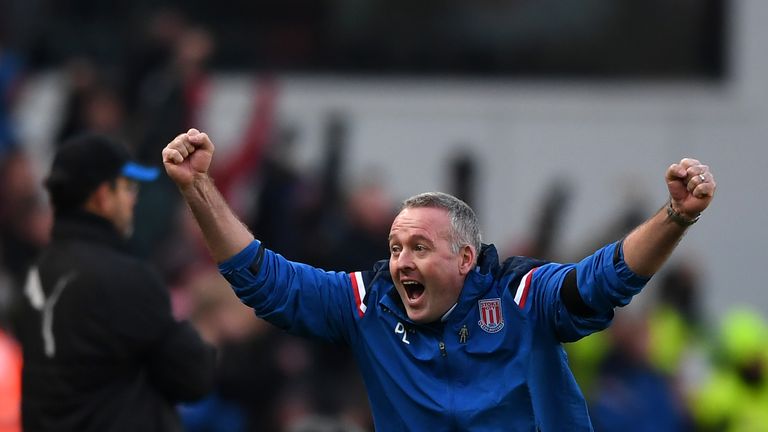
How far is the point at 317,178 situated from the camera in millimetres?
12531

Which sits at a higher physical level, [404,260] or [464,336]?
[404,260]

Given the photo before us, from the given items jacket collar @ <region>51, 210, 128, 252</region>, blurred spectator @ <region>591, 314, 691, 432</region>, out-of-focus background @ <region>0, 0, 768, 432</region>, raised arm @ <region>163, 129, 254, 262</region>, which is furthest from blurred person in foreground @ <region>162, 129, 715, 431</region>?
out-of-focus background @ <region>0, 0, 768, 432</region>

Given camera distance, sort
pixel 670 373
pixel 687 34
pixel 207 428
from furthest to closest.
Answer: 1. pixel 687 34
2. pixel 670 373
3. pixel 207 428

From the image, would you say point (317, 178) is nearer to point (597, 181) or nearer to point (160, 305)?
point (597, 181)

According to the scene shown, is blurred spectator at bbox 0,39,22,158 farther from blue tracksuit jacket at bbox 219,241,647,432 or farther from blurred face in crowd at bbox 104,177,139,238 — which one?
blue tracksuit jacket at bbox 219,241,647,432

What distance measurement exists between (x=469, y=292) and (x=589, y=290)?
0.45m

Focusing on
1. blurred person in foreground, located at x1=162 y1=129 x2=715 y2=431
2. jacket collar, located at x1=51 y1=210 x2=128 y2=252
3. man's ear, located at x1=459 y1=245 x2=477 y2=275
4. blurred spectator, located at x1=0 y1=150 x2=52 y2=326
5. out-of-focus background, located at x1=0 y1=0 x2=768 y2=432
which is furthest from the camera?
out-of-focus background, located at x1=0 y1=0 x2=768 y2=432

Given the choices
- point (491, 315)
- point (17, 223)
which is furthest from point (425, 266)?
point (17, 223)

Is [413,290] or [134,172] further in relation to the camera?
[134,172]

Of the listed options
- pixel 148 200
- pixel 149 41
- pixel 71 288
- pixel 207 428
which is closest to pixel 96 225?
pixel 71 288

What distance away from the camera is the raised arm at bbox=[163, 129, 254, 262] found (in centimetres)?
548

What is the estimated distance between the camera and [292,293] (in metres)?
5.77

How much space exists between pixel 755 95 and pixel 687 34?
95cm

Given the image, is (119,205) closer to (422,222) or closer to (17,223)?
(422,222)
